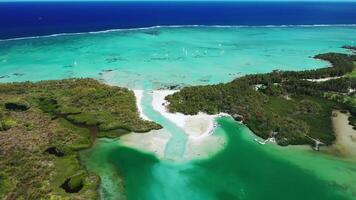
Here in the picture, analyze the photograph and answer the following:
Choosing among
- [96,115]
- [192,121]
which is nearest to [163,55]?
[96,115]

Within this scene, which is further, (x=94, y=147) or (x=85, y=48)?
(x=85, y=48)

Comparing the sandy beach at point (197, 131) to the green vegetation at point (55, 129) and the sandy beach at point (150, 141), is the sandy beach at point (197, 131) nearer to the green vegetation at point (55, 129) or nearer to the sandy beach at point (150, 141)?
the sandy beach at point (150, 141)


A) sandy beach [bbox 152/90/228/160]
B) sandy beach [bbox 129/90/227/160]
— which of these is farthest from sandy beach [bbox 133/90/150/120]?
sandy beach [bbox 152/90/228/160]

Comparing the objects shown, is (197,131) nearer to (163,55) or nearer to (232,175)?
(232,175)

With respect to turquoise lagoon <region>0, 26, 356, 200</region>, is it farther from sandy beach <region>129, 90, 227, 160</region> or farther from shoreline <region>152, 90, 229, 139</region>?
shoreline <region>152, 90, 229, 139</region>

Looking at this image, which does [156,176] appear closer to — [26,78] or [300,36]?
[26,78]

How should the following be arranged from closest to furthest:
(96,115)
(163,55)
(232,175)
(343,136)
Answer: (232,175), (343,136), (96,115), (163,55)

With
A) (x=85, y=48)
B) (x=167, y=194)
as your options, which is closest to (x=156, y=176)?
(x=167, y=194)

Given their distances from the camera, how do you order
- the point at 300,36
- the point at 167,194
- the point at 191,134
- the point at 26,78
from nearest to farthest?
1. the point at 167,194
2. the point at 191,134
3. the point at 26,78
4. the point at 300,36
